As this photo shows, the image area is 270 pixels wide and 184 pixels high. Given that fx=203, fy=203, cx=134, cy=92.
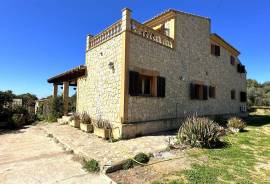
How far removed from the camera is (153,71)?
10.6 m

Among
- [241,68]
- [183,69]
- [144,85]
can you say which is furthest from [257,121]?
[144,85]

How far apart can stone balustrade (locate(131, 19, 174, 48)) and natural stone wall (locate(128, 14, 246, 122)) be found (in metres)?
0.33

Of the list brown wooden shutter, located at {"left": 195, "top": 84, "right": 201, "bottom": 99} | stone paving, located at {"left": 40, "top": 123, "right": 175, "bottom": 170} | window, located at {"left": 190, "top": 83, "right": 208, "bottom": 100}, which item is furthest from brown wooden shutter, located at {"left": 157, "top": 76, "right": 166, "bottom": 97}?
brown wooden shutter, located at {"left": 195, "top": 84, "right": 201, "bottom": 99}

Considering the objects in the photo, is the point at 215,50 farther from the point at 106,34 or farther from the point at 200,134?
the point at 200,134

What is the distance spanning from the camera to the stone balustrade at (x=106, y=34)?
9953mm

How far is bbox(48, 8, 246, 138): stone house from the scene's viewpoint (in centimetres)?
940

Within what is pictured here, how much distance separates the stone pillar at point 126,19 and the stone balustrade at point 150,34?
35cm

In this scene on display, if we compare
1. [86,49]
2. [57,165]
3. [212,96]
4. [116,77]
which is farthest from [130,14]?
[212,96]

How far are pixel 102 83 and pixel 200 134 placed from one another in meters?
5.74

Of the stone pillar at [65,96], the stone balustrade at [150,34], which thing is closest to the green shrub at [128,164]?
the stone balustrade at [150,34]

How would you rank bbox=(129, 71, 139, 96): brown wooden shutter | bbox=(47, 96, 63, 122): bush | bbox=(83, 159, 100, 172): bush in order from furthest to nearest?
bbox=(47, 96, 63, 122): bush, bbox=(129, 71, 139, 96): brown wooden shutter, bbox=(83, 159, 100, 172): bush

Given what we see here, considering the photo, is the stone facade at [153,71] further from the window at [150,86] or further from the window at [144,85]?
the window at [144,85]

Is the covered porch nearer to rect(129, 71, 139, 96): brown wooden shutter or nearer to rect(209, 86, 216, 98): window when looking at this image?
rect(129, 71, 139, 96): brown wooden shutter

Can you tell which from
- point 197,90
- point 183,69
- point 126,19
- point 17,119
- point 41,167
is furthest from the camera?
point 197,90
